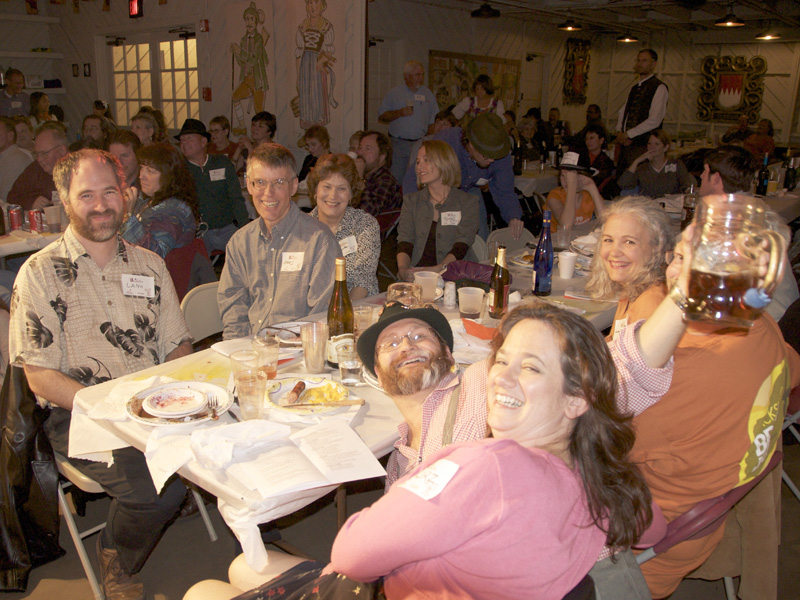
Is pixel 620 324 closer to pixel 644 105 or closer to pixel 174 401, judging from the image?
pixel 174 401

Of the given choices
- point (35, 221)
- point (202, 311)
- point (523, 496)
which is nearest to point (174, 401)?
point (202, 311)

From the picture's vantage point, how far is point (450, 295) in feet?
8.87

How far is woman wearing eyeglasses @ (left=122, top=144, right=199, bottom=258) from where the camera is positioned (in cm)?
312

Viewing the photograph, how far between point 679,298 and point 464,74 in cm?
1072

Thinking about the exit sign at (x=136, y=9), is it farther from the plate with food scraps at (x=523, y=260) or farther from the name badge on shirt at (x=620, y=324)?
the name badge on shirt at (x=620, y=324)

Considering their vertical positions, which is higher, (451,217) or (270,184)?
(270,184)

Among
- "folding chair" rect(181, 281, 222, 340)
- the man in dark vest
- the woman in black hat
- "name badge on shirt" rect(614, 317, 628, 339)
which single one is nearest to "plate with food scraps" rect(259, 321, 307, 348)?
"folding chair" rect(181, 281, 222, 340)

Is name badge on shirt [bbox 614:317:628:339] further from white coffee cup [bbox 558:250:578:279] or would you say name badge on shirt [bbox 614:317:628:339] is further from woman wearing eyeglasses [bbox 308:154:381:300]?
woman wearing eyeglasses [bbox 308:154:381:300]

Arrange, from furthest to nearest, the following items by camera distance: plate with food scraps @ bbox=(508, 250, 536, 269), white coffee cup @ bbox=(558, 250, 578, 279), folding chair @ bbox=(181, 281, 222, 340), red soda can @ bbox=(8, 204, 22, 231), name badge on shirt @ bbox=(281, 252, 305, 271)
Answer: red soda can @ bbox=(8, 204, 22, 231), plate with food scraps @ bbox=(508, 250, 536, 269), white coffee cup @ bbox=(558, 250, 578, 279), name badge on shirt @ bbox=(281, 252, 305, 271), folding chair @ bbox=(181, 281, 222, 340)

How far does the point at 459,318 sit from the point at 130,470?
4.42 feet

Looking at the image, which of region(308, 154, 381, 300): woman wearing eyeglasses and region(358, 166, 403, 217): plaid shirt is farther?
region(358, 166, 403, 217): plaid shirt

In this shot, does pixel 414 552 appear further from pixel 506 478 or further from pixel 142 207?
pixel 142 207

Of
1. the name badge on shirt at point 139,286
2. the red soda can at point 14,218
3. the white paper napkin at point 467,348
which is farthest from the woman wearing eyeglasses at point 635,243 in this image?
the red soda can at point 14,218

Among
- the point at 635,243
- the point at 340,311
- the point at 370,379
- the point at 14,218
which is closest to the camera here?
the point at 370,379
